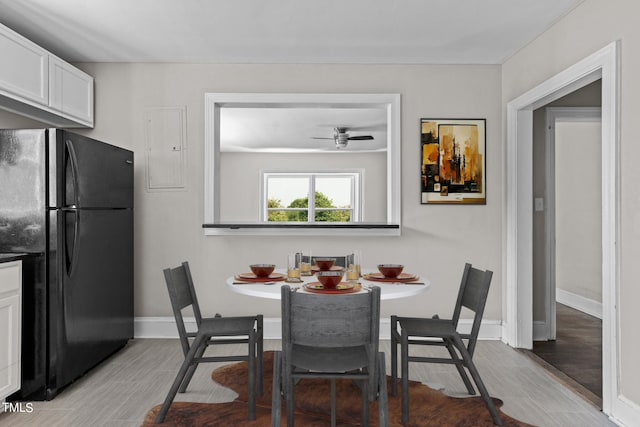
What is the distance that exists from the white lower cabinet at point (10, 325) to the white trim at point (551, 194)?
4068 mm

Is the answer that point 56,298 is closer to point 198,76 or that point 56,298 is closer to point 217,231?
point 217,231

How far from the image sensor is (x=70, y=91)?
361 centimetres

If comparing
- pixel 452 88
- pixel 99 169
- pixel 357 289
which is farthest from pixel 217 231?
pixel 452 88

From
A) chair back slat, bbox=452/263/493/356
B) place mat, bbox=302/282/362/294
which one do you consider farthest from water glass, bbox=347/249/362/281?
chair back slat, bbox=452/263/493/356

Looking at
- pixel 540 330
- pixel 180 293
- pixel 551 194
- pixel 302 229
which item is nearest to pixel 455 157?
pixel 551 194

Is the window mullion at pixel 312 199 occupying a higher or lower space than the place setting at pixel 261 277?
higher

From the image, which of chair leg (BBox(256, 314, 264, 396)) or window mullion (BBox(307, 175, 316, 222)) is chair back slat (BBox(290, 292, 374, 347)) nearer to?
chair leg (BBox(256, 314, 264, 396))

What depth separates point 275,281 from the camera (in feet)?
8.32

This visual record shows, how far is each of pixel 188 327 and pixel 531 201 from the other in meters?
3.25

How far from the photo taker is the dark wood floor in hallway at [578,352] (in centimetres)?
297

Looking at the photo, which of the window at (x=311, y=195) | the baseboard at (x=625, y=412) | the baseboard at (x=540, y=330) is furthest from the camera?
the window at (x=311, y=195)

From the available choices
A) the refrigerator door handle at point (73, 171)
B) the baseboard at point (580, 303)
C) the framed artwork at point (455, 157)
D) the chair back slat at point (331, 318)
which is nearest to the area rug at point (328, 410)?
the chair back slat at point (331, 318)

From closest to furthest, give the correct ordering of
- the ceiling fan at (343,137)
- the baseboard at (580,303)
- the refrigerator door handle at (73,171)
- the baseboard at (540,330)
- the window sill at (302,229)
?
the refrigerator door handle at (73,171)
the window sill at (302,229)
the baseboard at (540,330)
the baseboard at (580,303)
the ceiling fan at (343,137)

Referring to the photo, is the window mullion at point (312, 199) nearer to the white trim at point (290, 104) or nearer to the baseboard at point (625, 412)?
the white trim at point (290, 104)
